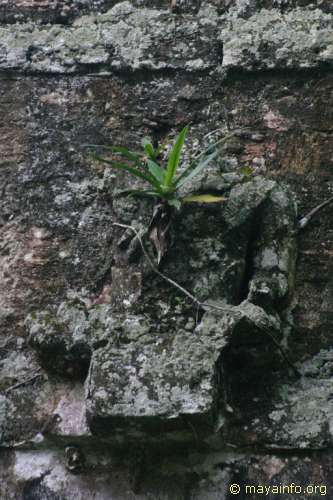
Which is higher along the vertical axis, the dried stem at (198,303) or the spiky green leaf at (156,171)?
the spiky green leaf at (156,171)

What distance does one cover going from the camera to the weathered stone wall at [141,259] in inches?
68.4

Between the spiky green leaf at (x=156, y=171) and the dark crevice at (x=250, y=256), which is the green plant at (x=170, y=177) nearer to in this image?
the spiky green leaf at (x=156, y=171)

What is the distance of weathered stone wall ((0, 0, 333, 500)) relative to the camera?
1.74m

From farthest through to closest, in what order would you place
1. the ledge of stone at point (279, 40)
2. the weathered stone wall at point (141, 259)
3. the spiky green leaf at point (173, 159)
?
the ledge of stone at point (279, 40) < the spiky green leaf at point (173, 159) < the weathered stone wall at point (141, 259)

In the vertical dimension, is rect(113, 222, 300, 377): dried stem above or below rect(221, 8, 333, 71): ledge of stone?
below

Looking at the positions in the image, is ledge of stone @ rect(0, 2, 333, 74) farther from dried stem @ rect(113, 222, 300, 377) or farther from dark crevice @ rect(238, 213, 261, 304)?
dried stem @ rect(113, 222, 300, 377)

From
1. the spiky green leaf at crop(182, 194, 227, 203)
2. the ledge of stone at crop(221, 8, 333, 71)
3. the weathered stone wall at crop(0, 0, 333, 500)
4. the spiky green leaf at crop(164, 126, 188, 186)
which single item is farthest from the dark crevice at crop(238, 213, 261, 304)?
the ledge of stone at crop(221, 8, 333, 71)

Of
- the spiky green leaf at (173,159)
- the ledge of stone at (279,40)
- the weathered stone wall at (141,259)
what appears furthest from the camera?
the ledge of stone at (279,40)

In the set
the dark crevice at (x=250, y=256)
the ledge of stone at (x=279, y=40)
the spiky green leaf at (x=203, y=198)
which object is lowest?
the dark crevice at (x=250, y=256)

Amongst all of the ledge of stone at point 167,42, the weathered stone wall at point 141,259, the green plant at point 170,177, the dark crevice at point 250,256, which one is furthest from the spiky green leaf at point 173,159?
the ledge of stone at point 167,42

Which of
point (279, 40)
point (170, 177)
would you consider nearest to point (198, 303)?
point (170, 177)

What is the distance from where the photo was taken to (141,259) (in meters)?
1.93

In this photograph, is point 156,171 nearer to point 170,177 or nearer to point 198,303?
point 170,177

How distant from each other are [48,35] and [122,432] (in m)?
1.46
